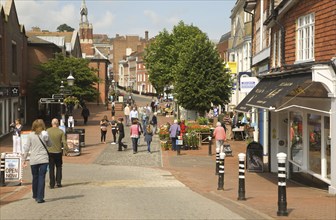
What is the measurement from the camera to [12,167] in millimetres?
14922

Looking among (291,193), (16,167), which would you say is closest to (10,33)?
(16,167)

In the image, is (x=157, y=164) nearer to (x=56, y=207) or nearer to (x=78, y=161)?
(x=78, y=161)

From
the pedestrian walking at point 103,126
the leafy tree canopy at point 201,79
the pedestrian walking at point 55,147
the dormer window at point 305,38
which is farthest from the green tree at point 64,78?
the pedestrian walking at point 55,147

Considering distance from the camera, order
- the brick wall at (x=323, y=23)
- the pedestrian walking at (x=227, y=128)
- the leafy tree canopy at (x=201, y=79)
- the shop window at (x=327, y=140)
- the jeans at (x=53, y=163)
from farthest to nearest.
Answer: the leafy tree canopy at (x=201, y=79), the pedestrian walking at (x=227, y=128), the jeans at (x=53, y=163), the shop window at (x=327, y=140), the brick wall at (x=323, y=23)

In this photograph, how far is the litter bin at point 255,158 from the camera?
61.5 ft

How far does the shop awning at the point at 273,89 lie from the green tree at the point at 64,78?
25.2 metres

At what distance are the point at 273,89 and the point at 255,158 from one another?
163 inches

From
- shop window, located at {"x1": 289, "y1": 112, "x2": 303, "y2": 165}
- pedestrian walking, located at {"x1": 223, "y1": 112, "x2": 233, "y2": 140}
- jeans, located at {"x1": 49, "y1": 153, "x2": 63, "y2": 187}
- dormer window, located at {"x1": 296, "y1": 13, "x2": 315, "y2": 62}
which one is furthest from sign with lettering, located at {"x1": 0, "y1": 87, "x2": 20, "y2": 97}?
dormer window, located at {"x1": 296, "y1": 13, "x2": 315, "y2": 62}

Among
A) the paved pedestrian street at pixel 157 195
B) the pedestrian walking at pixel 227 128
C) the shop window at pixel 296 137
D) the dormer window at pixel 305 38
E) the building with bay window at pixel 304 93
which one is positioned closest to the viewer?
the paved pedestrian street at pixel 157 195

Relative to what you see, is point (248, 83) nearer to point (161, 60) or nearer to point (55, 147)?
point (55, 147)

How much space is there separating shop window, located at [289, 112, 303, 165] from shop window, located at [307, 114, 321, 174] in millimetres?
846

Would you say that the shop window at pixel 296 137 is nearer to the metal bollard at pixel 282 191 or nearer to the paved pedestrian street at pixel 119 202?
the paved pedestrian street at pixel 119 202

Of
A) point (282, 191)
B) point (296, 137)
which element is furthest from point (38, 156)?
point (296, 137)

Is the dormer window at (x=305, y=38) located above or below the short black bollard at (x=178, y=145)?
above
